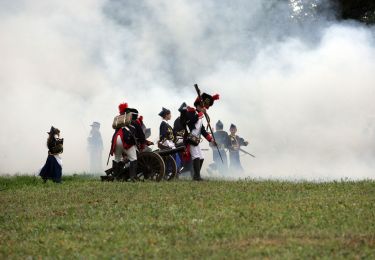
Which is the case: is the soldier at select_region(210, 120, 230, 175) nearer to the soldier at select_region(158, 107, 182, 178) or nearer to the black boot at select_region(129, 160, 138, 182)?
the soldier at select_region(158, 107, 182, 178)

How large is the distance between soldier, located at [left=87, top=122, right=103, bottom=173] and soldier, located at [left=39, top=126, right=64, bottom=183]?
32.7ft

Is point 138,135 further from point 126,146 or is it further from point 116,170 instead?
point 116,170

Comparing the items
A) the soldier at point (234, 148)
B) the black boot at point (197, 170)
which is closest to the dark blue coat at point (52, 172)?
the black boot at point (197, 170)

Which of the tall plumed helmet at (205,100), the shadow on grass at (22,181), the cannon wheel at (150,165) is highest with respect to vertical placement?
the tall plumed helmet at (205,100)

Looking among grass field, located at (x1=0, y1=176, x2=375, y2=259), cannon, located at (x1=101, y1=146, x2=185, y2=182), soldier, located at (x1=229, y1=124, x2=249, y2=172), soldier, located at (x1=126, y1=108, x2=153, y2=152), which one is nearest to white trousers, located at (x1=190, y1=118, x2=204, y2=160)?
cannon, located at (x1=101, y1=146, x2=185, y2=182)

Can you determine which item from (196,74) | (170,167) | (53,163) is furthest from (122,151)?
(196,74)

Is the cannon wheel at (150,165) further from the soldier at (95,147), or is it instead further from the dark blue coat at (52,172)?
the soldier at (95,147)

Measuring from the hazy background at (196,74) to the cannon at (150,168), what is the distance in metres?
6.65

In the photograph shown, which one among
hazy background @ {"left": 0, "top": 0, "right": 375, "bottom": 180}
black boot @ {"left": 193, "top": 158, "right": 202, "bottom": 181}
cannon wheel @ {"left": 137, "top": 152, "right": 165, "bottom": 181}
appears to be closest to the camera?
cannon wheel @ {"left": 137, "top": 152, "right": 165, "bottom": 181}

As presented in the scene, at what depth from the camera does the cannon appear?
21188 millimetres

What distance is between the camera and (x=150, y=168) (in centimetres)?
2138

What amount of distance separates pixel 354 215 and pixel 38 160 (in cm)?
2101

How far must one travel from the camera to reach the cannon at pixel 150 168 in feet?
69.5

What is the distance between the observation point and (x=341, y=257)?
11039 mm
